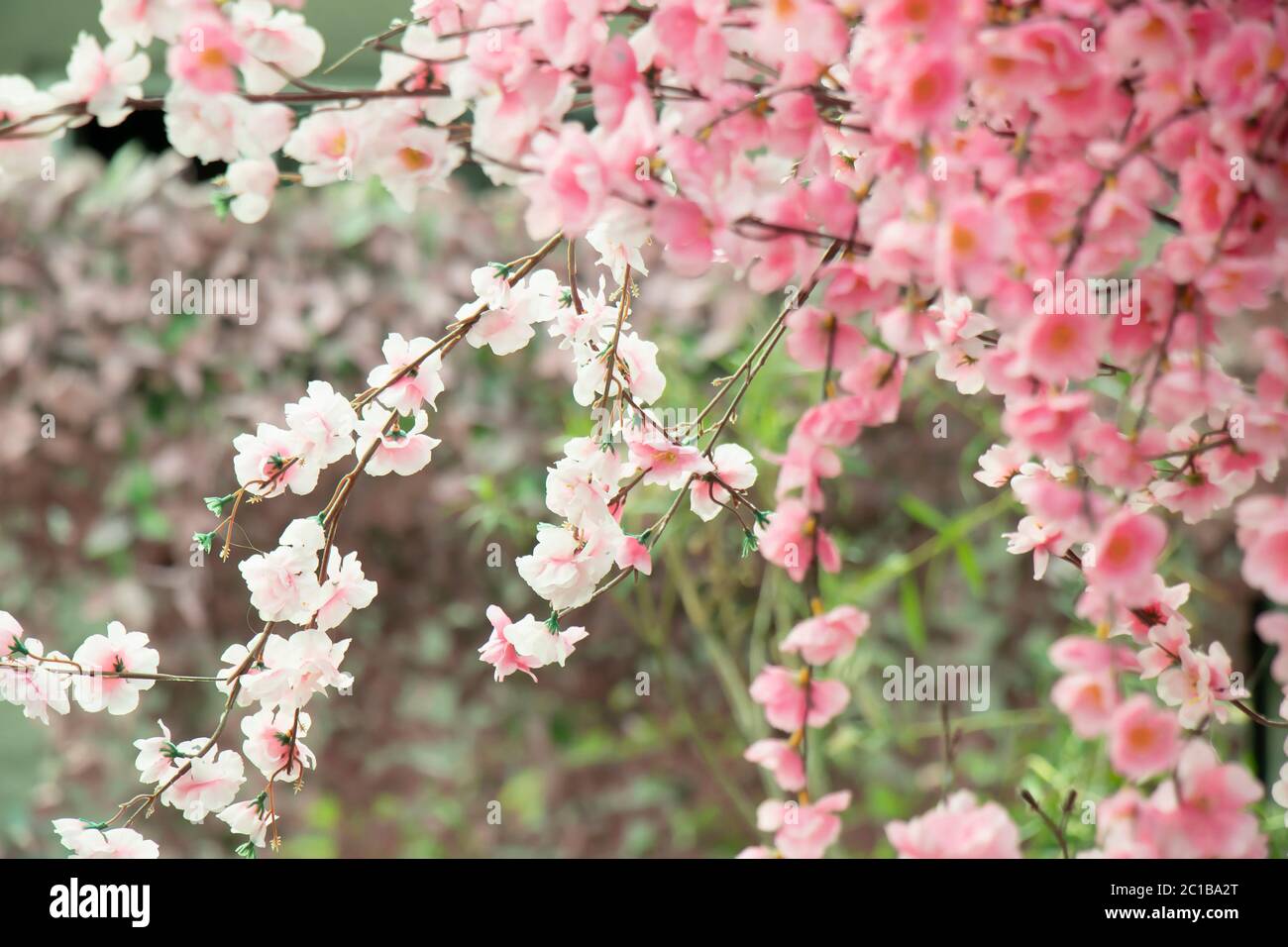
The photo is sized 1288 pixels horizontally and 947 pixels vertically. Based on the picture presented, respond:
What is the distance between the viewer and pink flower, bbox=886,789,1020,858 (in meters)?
0.38

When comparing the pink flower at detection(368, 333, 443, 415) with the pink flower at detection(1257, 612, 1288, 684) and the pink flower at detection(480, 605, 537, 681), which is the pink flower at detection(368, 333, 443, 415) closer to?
the pink flower at detection(480, 605, 537, 681)

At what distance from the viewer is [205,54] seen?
1.42ft

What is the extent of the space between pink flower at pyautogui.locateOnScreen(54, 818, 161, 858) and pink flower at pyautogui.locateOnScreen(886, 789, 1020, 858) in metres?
0.41

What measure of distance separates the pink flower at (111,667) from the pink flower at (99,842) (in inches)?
2.5

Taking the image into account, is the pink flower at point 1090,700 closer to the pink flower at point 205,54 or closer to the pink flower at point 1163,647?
the pink flower at point 1163,647

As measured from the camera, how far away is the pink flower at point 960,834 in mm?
381

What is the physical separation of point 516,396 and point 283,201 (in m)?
0.50

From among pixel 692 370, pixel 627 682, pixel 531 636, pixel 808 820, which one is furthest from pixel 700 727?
pixel 808 820

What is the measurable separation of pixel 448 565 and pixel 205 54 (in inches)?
60.4

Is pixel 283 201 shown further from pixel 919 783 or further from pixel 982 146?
pixel 982 146

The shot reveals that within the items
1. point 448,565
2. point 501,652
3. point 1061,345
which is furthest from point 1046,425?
point 448,565

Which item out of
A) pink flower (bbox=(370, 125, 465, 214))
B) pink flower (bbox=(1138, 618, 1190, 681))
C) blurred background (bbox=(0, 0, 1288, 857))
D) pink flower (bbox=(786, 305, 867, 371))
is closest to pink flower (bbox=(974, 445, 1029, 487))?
pink flower (bbox=(1138, 618, 1190, 681))

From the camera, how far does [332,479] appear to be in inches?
71.4

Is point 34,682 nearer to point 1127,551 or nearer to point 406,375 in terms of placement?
point 406,375
